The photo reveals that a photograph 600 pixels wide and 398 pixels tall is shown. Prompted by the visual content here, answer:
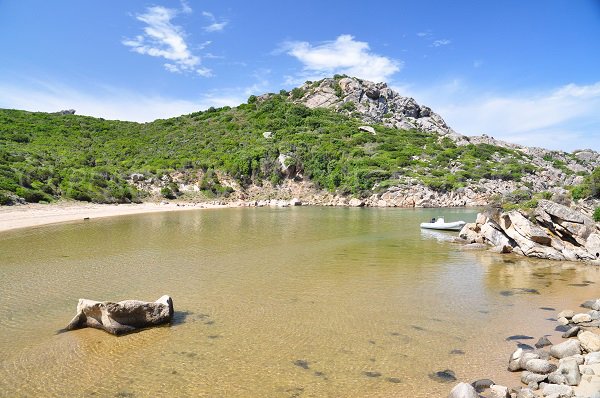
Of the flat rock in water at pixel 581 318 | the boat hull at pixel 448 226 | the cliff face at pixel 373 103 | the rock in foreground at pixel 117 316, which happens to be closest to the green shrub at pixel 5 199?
the rock in foreground at pixel 117 316

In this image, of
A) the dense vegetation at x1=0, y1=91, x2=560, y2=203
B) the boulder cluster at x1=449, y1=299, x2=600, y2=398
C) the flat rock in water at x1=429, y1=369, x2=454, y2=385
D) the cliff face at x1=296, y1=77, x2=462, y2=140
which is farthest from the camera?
the cliff face at x1=296, y1=77, x2=462, y2=140

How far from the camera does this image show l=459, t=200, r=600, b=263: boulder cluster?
20719 mm

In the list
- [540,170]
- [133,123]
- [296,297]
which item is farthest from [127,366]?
[133,123]

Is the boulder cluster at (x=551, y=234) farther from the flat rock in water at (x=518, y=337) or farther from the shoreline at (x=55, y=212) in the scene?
the shoreline at (x=55, y=212)

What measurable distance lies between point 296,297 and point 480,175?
66628 millimetres

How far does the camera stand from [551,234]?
22.4 meters

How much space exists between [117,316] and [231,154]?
247ft

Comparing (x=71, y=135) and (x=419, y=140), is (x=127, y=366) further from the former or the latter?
(x=71, y=135)

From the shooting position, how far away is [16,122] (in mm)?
91000

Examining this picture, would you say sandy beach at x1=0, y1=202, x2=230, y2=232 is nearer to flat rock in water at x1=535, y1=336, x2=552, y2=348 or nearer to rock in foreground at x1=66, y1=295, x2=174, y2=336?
rock in foreground at x1=66, y1=295, x2=174, y2=336

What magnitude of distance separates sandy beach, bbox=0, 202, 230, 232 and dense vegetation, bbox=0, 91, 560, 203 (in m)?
3.16

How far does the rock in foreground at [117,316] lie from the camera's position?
1037cm

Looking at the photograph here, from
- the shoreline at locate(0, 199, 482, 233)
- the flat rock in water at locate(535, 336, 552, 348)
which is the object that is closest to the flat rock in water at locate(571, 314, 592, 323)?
the flat rock in water at locate(535, 336, 552, 348)

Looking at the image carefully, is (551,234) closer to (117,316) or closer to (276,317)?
(276,317)
